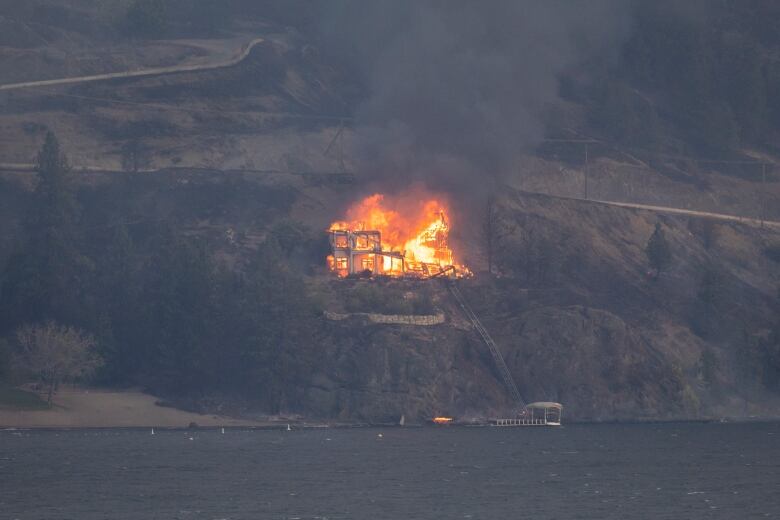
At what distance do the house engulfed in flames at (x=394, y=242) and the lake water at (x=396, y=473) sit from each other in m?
23.8

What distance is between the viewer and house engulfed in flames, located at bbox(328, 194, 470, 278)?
17375cm

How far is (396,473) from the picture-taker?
121 metres

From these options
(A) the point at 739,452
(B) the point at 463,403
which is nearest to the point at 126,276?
(B) the point at 463,403

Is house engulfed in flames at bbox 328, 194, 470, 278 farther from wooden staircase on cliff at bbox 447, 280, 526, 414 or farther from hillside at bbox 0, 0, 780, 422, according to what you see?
wooden staircase on cliff at bbox 447, 280, 526, 414

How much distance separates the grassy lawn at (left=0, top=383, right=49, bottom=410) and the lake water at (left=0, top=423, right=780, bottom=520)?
2688mm

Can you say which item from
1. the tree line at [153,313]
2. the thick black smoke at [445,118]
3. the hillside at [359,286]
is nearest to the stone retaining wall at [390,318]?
the hillside at [359,286]

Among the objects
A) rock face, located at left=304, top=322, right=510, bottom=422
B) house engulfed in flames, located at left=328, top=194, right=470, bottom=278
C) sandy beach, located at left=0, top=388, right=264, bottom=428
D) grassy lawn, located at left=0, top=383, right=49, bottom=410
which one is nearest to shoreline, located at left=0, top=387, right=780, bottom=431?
sandy beach, located at left=0, top=388, right=264, bottom=428

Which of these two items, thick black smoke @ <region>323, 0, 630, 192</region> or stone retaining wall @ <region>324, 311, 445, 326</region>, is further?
thick black smoke @ <region>323, 0, 630, 192</region>

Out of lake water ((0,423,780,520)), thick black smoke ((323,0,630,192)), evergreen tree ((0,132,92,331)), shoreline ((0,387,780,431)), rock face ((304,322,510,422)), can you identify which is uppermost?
thick black smoke ((323,0,630,192))

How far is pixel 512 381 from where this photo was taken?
6373 inches

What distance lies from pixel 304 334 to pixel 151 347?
16.3m

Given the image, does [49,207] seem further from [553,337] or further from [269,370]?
[553,337]

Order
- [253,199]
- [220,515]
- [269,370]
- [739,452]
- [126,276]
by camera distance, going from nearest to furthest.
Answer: [220,515] < [739,452] < [269,370] < [126,276] < [253,199]

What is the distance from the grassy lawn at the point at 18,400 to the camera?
14962 cm
